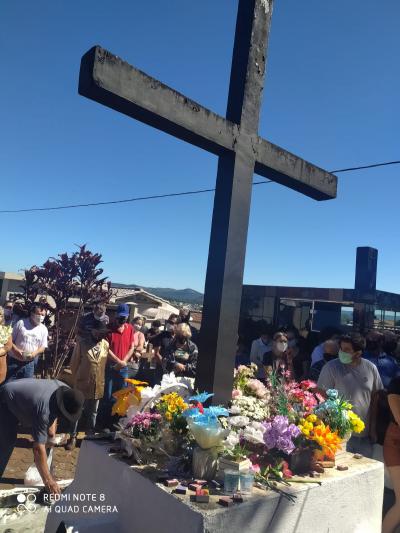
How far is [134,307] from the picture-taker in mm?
16062

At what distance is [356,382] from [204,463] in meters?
2.30

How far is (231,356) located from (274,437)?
577mm

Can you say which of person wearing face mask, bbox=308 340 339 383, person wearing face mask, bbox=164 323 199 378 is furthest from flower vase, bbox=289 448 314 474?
person wearing face mask, bbox=164 323 199 378

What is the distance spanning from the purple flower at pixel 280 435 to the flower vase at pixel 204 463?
311mm

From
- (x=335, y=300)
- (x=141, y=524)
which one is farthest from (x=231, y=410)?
(x=335, y=300)

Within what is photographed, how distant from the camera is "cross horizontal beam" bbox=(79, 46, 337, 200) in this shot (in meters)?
2.12

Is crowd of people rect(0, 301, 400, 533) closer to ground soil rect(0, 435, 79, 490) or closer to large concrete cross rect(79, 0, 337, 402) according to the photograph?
ground soil rect(0, 435, 79, 490)

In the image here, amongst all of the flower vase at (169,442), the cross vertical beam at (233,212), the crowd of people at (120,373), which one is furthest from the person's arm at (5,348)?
the flower vase at (169,442)

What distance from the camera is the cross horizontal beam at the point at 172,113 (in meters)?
2.12

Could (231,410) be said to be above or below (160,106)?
below

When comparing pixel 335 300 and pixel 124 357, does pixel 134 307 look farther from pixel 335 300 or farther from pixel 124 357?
pixel 124 357

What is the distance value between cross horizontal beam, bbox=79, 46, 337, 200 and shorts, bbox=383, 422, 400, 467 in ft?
6.84

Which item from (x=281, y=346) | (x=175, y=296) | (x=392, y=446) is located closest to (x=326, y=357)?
(x=281, y=346)

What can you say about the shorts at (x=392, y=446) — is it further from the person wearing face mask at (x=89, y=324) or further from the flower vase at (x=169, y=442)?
the person wearing face mask at (x=89, y=324)
